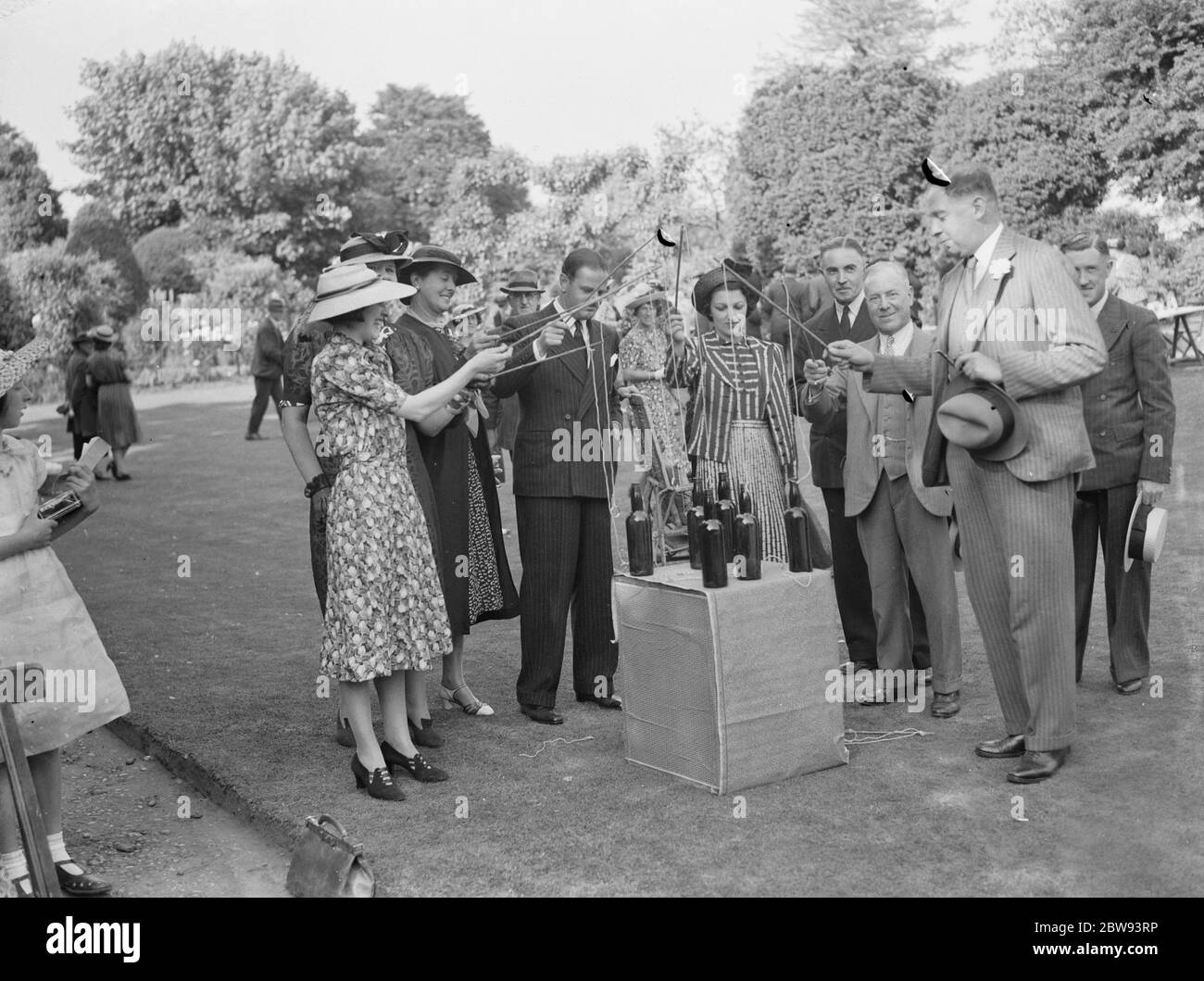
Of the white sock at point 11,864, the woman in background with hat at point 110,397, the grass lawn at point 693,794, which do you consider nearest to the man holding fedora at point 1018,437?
the grass lawn at point 693,794

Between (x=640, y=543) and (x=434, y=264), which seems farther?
(x=434, y=264)

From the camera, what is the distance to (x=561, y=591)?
6.05 metres

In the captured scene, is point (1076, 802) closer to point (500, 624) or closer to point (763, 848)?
point (763, 848)

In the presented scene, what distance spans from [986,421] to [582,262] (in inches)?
79.3

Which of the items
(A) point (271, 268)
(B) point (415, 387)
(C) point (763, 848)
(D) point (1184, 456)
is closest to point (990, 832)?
(C) point (763, 848)

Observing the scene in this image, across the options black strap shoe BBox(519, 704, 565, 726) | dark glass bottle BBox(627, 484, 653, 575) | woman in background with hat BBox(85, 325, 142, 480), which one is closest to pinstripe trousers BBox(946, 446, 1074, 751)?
dark glass bottle BBox(627, 484, 653, 575)

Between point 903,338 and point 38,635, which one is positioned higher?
point 903,338

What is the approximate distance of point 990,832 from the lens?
4332mm

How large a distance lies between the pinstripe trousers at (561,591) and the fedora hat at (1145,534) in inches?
88.4

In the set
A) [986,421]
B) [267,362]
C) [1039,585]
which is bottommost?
[1039,585]

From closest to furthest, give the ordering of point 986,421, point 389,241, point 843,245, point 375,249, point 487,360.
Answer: point 986,421, point 487,360, point 375,249, point 389,241, point 843,245

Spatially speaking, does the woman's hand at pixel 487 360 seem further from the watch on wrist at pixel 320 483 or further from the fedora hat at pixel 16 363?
the fedora hat at pixel 16 363

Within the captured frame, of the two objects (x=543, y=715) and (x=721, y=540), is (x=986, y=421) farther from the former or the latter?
(x=543, y=715)

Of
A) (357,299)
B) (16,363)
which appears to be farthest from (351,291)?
(16,363)
